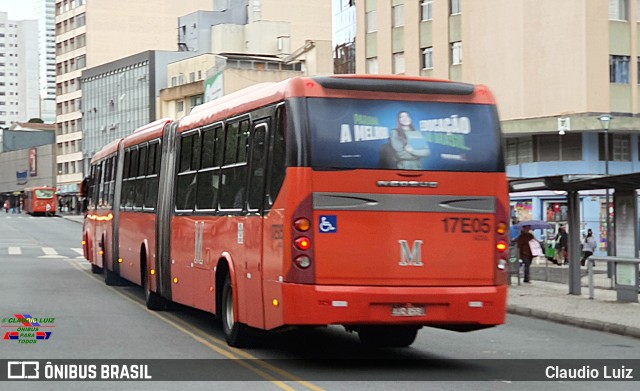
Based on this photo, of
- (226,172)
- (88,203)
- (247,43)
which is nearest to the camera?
(226,172)

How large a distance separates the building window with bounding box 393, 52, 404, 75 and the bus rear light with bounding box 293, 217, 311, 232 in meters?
50.9

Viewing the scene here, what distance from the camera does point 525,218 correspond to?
175 feet

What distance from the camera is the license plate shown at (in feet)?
38.9

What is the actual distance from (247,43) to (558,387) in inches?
4114

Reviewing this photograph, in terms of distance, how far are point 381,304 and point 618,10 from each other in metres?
42.9

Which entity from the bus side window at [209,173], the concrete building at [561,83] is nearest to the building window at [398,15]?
the concrete building at [561,83]

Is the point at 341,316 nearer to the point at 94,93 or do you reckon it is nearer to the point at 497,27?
the point at 497,27

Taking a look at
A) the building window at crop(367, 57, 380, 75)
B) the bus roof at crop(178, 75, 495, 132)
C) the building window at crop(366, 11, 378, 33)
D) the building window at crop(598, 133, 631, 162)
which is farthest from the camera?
the building window at crop(366, 11, 378, 33)

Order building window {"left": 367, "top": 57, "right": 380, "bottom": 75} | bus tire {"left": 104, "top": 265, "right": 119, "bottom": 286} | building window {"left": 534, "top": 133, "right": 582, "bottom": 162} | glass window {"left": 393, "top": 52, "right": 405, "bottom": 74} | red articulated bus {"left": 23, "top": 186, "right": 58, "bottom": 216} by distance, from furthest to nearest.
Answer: red articulated bus {"left": 23, "top": 186, "right": 58, "bottom": 216}, building window {"left": 367, "top": 57, "right": 380, "bottom": 75}, glass window {"left": 393, "top": 52, "right": 405, "bottom": 74}, building window {"left": 534, "top": 133, "right": 582, "bottom": 162}, bus tire {"left": 104, "top": 265, "right": 119, "bottom": 286}

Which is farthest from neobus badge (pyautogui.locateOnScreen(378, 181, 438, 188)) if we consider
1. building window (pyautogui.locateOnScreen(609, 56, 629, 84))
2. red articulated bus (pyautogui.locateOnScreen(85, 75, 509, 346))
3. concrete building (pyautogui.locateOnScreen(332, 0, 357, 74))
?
concrete building (pyautogui.locateOnScreen(332, 0, 357, 74))

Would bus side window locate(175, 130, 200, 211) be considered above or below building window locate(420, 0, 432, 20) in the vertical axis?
below

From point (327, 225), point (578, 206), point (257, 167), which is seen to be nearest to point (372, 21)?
point (578, 206)

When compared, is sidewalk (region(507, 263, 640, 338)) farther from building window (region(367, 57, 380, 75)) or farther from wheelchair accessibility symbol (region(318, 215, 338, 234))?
building window (region(367, 57, 380, 75))

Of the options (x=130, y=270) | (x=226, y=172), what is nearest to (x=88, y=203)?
(x=130, y=270)
